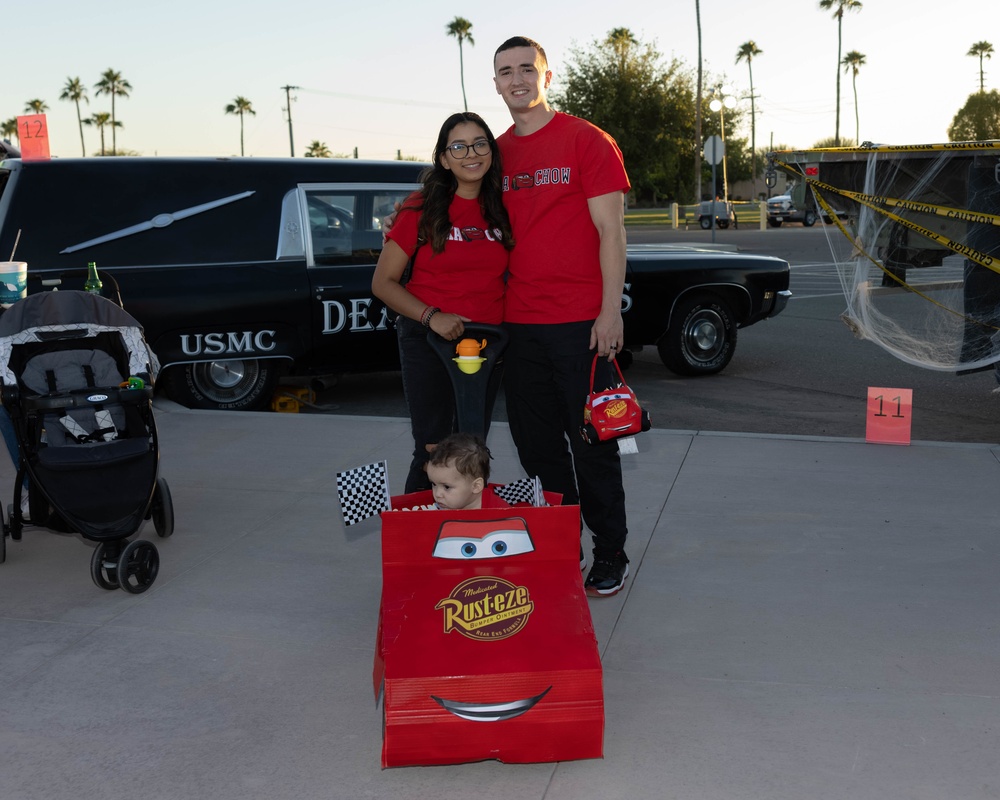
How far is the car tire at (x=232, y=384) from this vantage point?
25.5ft

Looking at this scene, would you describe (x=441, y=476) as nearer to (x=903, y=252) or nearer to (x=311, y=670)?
(x=311, y=670)

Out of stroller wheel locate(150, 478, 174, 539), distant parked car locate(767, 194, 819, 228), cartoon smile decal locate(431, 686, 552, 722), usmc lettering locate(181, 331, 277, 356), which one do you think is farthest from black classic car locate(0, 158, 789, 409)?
distant parked car locate(767, 194, 819, 228)

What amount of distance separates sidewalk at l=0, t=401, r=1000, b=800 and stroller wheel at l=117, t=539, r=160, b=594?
6 cm

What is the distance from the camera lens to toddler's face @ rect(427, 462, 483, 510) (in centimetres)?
339

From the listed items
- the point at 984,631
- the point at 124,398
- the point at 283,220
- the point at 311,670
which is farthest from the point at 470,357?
the point at 283,220

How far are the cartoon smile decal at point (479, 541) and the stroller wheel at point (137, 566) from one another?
162 centimetres

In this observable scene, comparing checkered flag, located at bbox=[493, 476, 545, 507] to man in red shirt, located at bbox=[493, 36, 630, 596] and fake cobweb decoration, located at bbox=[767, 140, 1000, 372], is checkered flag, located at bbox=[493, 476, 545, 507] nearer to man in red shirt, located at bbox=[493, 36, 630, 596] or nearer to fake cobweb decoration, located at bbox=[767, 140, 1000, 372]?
man in red shirt, located at bbox=[493, 36, 630, 596]

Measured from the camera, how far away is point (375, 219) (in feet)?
25.8

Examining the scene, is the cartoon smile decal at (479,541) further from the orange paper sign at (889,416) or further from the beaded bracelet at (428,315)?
the orange paper sign at (889,416)

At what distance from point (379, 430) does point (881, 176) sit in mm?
3735

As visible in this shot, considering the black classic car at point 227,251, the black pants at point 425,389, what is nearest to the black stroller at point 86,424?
the black pants at point 425,389

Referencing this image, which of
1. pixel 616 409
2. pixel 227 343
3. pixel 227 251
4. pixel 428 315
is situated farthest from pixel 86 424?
pixel 227 251

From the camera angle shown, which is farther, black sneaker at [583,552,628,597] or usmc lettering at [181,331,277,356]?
usmc lettering at [181,331,277,356]

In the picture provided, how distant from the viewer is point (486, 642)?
288 cm
